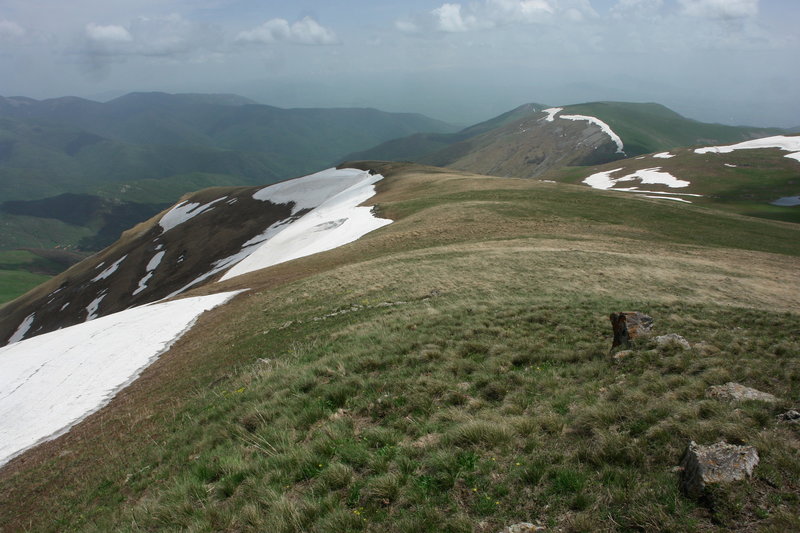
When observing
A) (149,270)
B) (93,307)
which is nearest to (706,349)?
(149,270)

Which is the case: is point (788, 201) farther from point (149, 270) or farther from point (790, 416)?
point (149, 270)

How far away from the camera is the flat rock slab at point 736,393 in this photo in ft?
22.6

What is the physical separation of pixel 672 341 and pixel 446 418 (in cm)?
659

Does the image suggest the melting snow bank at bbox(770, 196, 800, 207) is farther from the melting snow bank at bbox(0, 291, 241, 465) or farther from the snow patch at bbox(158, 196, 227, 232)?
the snow patch at bbox(158, 196, 227, 232)

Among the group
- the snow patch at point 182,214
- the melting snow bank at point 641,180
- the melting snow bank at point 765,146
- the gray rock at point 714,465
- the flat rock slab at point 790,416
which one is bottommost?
the flat rock slab at point 790,416

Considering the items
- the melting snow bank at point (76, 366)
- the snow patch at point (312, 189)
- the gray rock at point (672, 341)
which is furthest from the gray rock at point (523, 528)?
the snow patch at point (312, 189)

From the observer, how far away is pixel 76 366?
22.5m

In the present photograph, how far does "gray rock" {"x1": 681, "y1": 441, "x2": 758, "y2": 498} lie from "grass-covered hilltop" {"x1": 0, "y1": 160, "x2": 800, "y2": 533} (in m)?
0.10

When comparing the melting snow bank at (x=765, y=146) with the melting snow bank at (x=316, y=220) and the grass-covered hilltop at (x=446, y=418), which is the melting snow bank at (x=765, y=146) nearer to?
the melting snow bank at (x=316, y=220)

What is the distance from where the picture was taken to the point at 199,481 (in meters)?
7.32

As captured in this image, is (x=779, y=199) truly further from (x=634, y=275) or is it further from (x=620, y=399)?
(x=620, y=399)

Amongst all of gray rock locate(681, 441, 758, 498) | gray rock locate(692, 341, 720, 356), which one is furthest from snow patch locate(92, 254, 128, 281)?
gray rock locate(681, 441, 758, 498)

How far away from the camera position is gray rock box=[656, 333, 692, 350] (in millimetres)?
9779

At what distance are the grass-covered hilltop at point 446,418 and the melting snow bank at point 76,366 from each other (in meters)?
1.75
